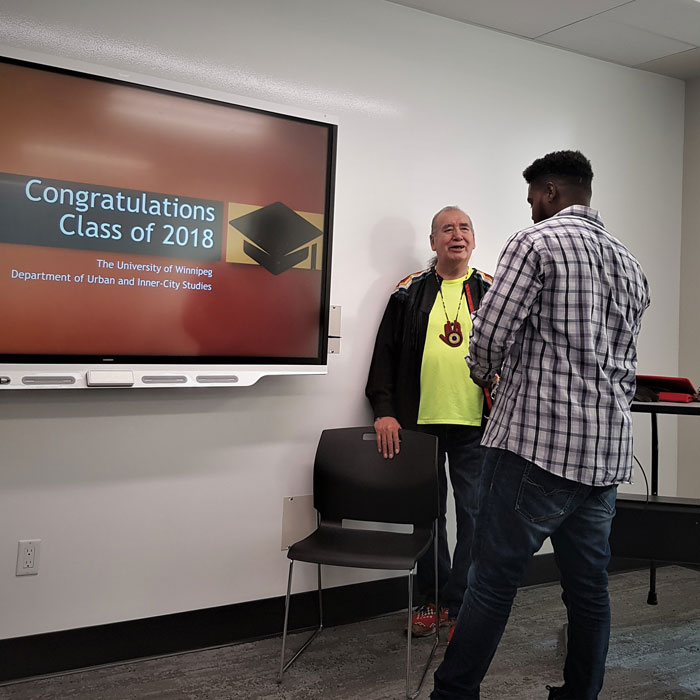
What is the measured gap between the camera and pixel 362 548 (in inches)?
97.4

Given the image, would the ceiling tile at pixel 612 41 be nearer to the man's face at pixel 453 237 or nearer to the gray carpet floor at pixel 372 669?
the man's face at pixel 453 237

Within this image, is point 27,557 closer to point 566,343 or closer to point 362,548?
point 362,548

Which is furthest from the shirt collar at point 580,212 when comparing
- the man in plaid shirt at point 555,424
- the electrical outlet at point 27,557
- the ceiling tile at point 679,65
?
the ceiling tile at point 679,65

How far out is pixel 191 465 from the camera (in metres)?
2.66

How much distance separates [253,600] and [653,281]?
2.79m

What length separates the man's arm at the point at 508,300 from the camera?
184 centimetres

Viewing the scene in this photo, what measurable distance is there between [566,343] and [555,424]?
22 centimetres

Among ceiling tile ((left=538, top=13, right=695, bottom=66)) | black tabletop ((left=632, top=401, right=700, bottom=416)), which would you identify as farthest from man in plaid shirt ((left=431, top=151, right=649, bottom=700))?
ceiling tile ((left=538, top=13, right=695, bottom=66))

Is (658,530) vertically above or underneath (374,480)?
underneath

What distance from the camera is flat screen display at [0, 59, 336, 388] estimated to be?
222cm

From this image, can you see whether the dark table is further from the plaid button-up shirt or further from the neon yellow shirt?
the plaid button-up shirt

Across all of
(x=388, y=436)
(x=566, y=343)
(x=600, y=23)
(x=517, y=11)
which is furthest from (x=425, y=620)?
(x=600, y=23)

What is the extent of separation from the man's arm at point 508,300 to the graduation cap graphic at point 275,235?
3.21 feet

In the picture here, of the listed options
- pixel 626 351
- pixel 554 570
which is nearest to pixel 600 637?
pixel 626 351
